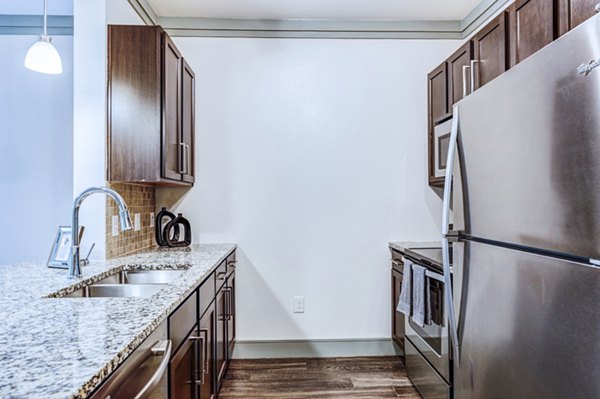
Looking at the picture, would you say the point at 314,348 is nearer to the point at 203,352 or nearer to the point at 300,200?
the point at 300,200

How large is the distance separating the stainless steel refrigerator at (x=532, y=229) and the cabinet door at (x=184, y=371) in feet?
3.61

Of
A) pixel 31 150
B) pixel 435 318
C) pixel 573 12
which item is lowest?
pixel 435 318

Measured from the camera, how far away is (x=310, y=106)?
309 centimetres

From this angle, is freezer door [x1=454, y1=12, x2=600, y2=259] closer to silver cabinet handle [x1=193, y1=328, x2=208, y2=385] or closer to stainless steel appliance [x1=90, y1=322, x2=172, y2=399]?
stainless steel appliance [x1=90, y1=322, x2=172, y2=399]

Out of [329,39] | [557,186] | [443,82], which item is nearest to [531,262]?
[557,186]

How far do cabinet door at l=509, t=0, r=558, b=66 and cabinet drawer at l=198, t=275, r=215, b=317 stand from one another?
1871 millimetres

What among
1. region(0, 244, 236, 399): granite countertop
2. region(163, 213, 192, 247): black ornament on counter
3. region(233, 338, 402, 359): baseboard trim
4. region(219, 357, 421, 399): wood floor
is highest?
region(163, 213, 192, 247): black ornament on counter

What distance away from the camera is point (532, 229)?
109 cm

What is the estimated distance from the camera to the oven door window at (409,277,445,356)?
2035mm

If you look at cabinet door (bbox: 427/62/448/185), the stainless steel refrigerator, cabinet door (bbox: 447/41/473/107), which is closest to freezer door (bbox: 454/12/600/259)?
the stainless steel refrigerator

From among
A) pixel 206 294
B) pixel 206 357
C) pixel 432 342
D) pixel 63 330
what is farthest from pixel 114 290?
pixel 432 342

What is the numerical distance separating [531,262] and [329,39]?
2534 millimetres

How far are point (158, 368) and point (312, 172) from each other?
2215 millimetres

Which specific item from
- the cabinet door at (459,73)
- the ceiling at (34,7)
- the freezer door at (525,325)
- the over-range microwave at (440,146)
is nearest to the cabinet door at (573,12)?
the cabinet door at (459,73)
